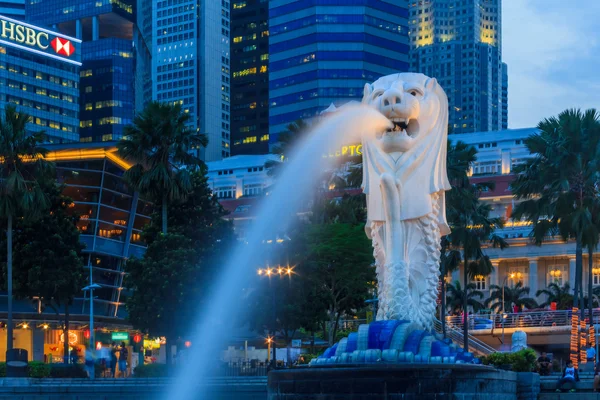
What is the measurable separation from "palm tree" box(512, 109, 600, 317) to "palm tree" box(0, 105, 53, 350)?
2398 cm

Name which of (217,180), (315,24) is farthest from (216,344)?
(315,24)

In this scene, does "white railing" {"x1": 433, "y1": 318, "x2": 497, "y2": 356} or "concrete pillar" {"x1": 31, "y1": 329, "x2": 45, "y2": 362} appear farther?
"concrete pillar" {"x1": 31, "y1": 329, "x2": 45, "y2": 362}

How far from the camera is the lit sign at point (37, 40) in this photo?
166 metres

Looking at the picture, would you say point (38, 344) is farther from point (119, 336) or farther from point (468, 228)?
point (468, 228)

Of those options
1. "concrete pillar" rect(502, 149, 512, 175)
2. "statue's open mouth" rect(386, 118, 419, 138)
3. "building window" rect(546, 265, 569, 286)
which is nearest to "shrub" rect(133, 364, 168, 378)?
"statue's open mouth" rect(386, 118, 419, 138)

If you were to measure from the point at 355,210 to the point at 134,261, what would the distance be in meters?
13.9

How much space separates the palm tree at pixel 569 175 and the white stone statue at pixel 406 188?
1873 cm

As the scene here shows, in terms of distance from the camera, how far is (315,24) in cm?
18700

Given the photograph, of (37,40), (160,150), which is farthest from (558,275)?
(37,40)

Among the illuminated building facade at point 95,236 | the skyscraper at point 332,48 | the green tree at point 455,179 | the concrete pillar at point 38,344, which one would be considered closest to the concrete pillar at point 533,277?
the illuminated building facade at point 95,236

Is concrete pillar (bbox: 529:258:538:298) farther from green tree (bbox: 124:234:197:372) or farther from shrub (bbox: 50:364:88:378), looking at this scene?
shrub (bbox: 50:364:88:378)

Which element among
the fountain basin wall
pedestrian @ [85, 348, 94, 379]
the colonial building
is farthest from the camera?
the colonial building

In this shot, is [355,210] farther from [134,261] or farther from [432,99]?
[432,99]

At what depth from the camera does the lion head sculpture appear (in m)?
31.3
